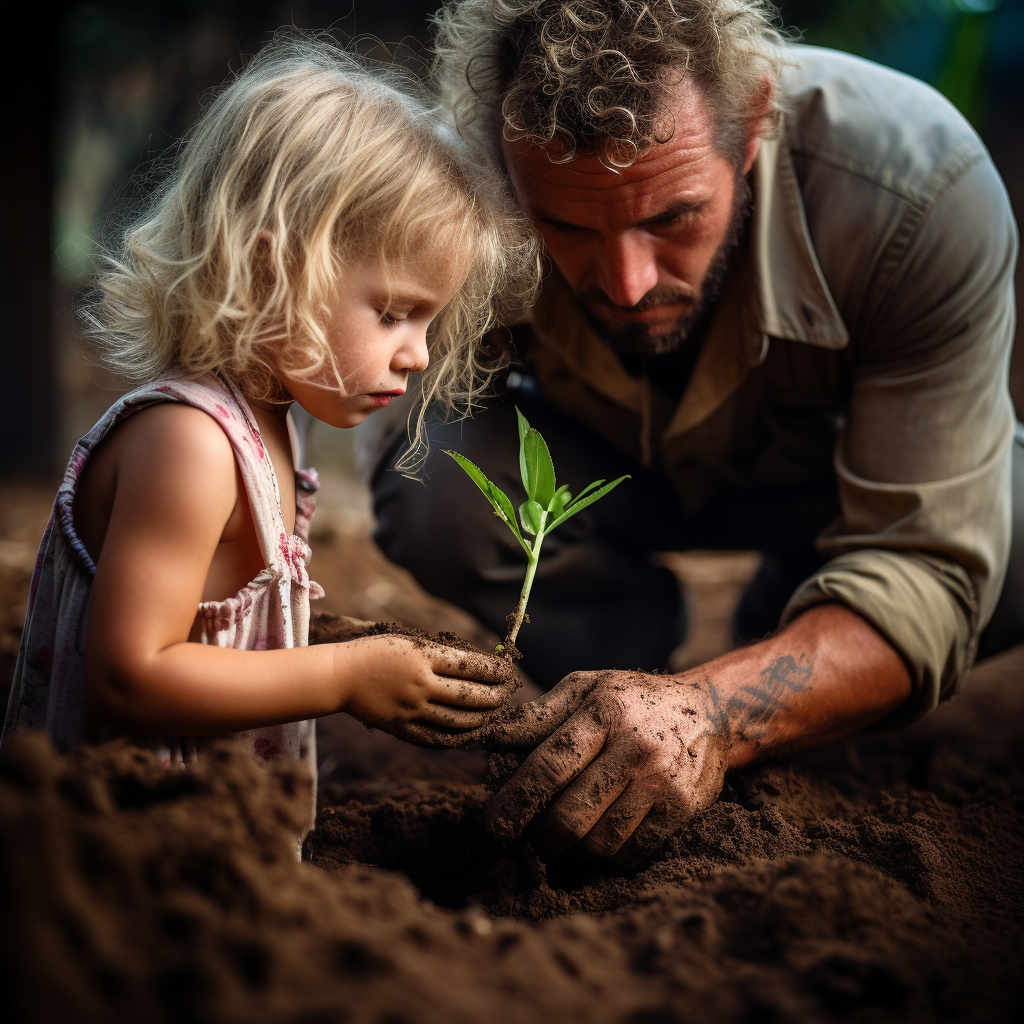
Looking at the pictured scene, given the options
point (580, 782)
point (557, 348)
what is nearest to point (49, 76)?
point (557, 348)

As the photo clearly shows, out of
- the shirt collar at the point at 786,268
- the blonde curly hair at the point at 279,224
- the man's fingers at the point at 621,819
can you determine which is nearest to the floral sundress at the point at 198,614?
the blonde curly hair at the point at 279,224

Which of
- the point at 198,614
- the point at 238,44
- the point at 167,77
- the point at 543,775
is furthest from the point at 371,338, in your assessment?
the point at 167,77

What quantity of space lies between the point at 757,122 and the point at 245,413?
122 centimetres

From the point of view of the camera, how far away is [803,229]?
187 centimetres

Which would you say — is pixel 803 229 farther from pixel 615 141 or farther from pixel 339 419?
pixel 339 419

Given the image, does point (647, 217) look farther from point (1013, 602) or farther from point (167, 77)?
point (167, 77)

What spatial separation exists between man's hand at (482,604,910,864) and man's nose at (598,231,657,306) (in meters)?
0.72

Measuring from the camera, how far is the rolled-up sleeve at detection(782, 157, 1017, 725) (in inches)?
67.2

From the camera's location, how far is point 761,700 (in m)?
1.52

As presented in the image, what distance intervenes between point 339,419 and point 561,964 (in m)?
0.86

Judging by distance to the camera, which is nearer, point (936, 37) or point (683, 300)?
point (683, 300)

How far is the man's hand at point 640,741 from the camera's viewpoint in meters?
1.32

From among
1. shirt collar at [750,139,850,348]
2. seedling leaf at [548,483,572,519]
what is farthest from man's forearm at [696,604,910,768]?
shirt collar at [750,139,850,348]

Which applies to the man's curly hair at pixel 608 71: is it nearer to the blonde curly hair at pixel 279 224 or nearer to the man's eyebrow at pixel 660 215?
the man's eyebrow at pixel 660 215
